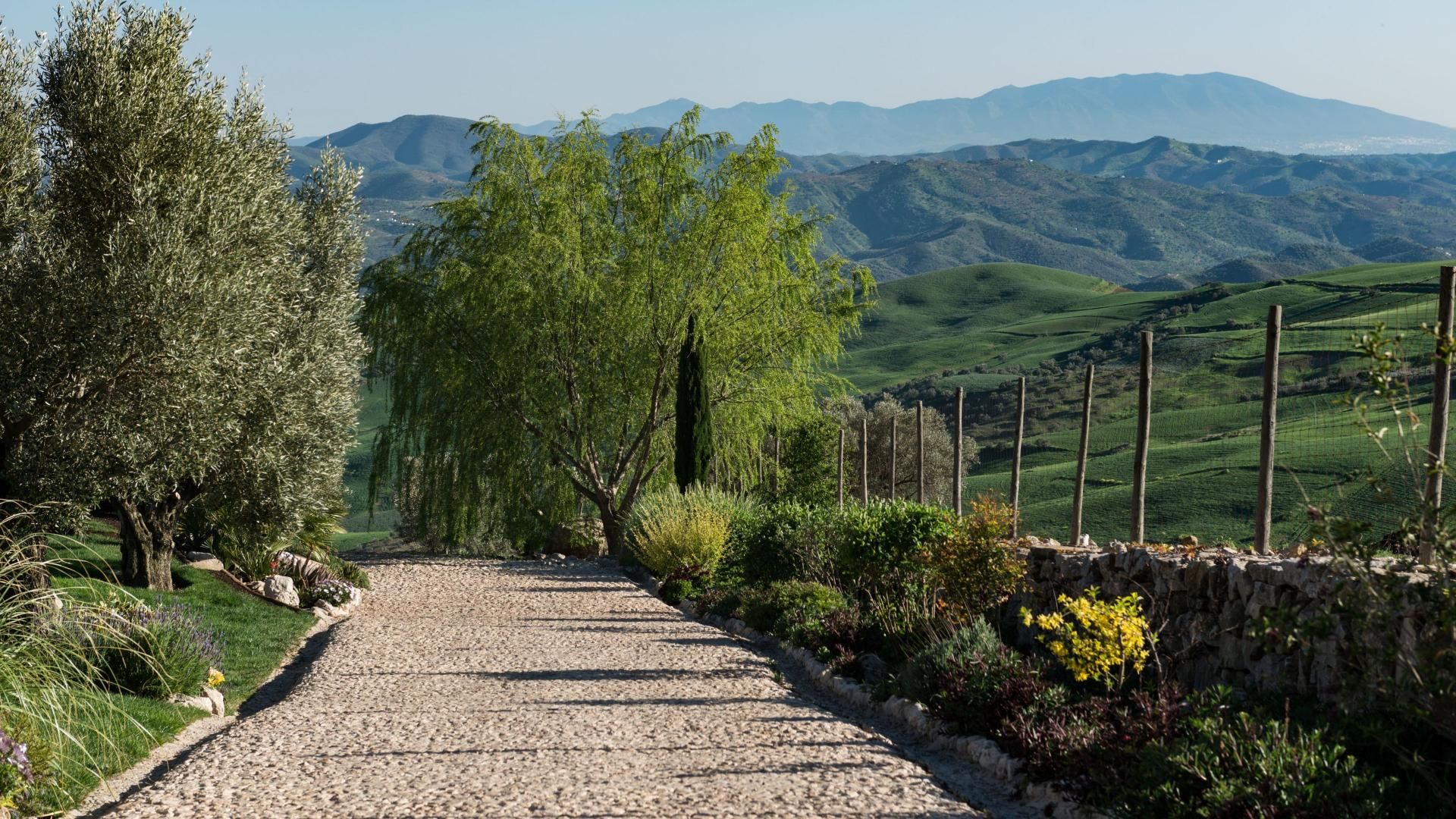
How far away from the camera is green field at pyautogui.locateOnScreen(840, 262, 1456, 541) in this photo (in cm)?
2773

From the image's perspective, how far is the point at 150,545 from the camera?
1387 cm

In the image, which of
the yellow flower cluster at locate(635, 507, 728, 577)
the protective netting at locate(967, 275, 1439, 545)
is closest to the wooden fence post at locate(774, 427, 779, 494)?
the yellow flower cluster at locate(635, 507, 728, 577)

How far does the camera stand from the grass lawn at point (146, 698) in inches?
269

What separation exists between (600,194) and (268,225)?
35.7 ft

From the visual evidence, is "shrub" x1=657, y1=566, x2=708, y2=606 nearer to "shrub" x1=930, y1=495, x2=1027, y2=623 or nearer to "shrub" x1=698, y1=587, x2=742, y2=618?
"shrub" x1=698, y1=587, x2=742, y2=618

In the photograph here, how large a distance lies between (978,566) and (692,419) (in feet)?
37.8

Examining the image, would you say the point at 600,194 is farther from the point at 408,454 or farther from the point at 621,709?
the point at 621,709

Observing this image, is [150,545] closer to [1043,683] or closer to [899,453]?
[1043,683]

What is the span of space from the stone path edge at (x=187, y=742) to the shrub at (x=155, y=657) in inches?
14.8

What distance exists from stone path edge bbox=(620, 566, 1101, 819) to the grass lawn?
4.69 metres

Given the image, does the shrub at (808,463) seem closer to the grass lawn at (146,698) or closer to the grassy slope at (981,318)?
the grass lawn at (146,698)

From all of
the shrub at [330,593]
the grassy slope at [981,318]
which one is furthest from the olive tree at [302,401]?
the grassy slope at [981,318]

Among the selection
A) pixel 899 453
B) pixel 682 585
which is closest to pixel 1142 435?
pixel 682 585

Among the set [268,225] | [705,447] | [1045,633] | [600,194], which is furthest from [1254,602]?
[600,194]
